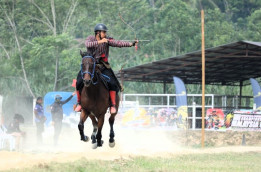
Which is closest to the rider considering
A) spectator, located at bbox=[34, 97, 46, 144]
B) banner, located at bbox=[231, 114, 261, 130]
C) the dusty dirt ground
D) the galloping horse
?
the galloping horse

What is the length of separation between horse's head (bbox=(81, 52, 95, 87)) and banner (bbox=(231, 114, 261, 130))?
13.2 m

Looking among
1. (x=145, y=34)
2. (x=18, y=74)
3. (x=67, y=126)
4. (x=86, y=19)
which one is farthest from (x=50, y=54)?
(x=145, y=34)

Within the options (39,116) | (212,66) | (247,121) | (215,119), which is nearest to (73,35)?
(212,66)

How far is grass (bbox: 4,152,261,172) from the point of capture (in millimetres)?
12602

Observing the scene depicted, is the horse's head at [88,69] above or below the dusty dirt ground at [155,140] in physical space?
above

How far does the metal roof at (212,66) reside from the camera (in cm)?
2858

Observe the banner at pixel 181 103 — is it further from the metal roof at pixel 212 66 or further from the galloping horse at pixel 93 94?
the galloping horse at pixel 93 94

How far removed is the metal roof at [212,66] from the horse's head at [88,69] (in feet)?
49.4

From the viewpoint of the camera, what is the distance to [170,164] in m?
14.4

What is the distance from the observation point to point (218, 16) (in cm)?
5919

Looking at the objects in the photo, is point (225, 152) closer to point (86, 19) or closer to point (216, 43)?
point (86, 19)

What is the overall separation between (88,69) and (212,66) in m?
22.9

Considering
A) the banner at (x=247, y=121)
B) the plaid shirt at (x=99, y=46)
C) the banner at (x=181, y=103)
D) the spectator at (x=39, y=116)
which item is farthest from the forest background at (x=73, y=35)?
the plaid shirt at (x=99, y=46)

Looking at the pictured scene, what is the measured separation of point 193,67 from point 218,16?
25.9 meters
